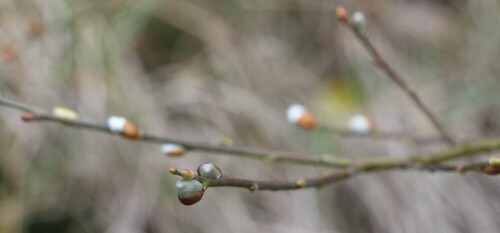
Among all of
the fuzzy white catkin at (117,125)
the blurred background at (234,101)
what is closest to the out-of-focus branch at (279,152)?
the fuzzy white catkin at (117,125)

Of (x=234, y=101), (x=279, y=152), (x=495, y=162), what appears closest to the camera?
(x=495, y=162)

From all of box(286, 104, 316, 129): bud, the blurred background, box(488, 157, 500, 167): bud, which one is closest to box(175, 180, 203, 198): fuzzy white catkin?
box(488, 157, 500, 167): bud

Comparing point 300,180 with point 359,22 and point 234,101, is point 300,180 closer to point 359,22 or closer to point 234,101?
point 359,22

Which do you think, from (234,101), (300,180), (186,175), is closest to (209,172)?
(186,175)

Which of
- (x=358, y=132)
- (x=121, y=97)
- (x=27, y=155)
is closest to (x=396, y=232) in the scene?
(x=358, y=132)

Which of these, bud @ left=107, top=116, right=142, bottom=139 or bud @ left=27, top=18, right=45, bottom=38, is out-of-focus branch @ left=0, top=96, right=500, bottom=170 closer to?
bud @ left=107, top=116, right=142, bottom=139

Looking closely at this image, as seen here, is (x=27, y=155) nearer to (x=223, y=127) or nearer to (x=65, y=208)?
(x=65, y=208)

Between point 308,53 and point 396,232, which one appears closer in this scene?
point 396,232
